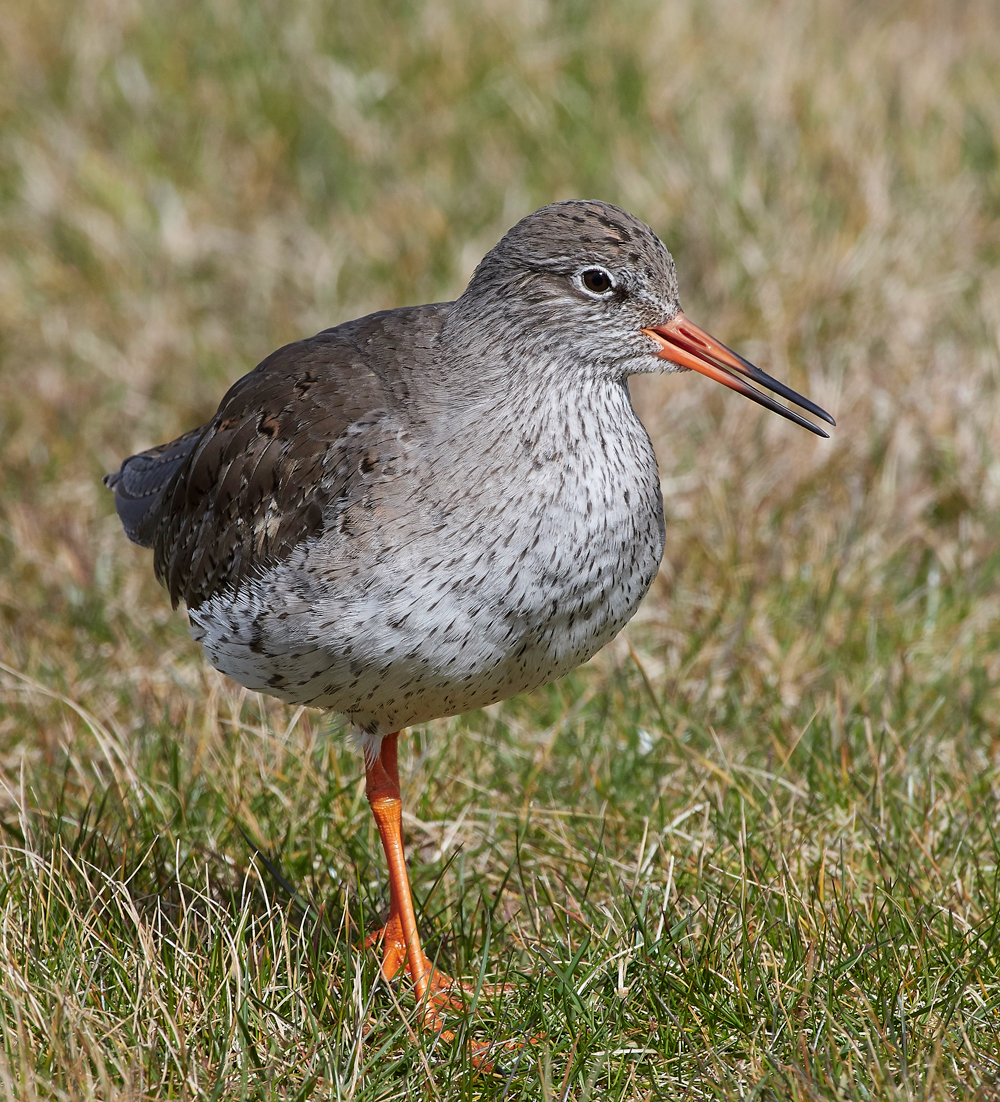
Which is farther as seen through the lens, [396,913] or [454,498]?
[396,913]

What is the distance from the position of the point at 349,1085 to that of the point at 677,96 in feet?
22.2

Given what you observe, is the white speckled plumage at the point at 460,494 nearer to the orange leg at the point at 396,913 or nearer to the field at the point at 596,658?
the orange leg at the point at 396,913

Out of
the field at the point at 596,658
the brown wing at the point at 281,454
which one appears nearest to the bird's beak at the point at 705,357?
the brown wing at the point at 281,454

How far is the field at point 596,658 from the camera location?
12.0 feet

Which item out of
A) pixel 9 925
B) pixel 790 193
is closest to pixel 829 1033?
pixel 9 925

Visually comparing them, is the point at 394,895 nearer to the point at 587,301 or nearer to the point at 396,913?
the point at 396,913

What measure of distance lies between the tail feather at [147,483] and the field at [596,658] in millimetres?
625

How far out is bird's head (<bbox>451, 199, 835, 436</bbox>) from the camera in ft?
13.3

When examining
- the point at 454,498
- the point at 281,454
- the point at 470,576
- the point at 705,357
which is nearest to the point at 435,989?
the point at 470,576

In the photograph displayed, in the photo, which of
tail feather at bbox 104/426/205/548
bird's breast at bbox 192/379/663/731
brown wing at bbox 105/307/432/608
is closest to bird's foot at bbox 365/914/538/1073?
bird's breast at bbox 192/379/663/731

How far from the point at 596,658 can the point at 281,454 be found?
1.96 m

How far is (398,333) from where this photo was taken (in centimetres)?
437

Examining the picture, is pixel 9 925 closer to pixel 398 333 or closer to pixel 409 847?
pixel 409 847

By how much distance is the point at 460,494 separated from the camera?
3.85m
